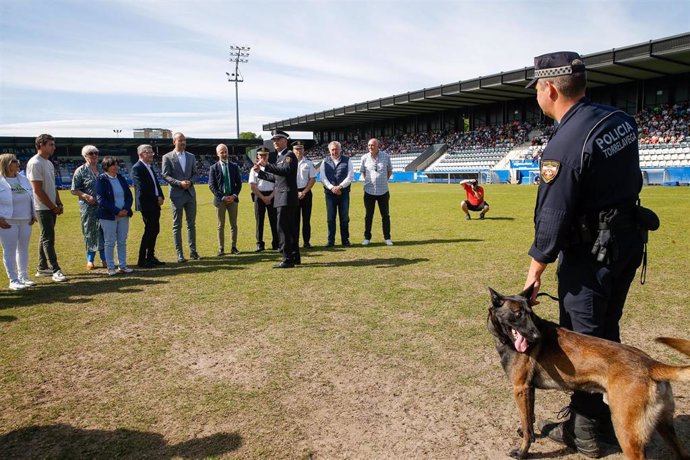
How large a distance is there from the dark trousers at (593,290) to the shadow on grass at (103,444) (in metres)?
2.09

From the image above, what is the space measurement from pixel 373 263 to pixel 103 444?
5.31 meters

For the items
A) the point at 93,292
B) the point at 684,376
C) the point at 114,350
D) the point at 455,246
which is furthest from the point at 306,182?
the point at 684,376

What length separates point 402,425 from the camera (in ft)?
9.45

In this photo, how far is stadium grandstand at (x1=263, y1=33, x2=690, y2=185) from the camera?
2884 centimetres

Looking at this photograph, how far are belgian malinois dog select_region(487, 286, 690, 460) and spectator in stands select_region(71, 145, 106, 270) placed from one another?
6930 millimetres

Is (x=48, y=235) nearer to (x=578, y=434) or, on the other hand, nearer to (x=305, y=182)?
(x=305, y=182)

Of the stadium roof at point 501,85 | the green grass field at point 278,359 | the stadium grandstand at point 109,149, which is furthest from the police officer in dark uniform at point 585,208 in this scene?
the stadium grandstand at point 109,149

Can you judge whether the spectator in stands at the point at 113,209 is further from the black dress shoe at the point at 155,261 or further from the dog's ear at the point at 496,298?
the dog's ear at the point at 496,298

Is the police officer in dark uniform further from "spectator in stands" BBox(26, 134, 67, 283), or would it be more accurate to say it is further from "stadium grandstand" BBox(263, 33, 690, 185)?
"stadium grandstand" BBox(263, 33, 690, 185)

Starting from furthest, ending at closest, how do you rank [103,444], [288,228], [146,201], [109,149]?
1. [109,149]
2. [146,201]
3. [288,228]
4. [103,444]

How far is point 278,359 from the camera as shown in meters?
3.91

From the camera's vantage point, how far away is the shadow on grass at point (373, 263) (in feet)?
24.5

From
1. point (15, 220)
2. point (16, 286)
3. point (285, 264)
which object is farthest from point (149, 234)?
point (285, 264)

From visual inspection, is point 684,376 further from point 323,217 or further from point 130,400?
point 323,217
